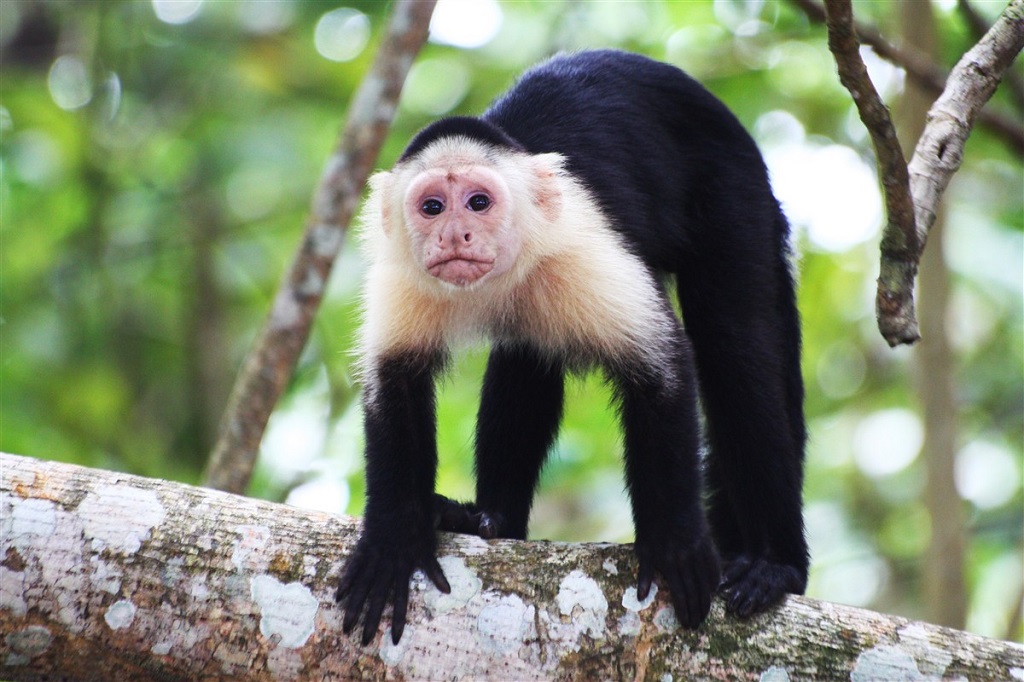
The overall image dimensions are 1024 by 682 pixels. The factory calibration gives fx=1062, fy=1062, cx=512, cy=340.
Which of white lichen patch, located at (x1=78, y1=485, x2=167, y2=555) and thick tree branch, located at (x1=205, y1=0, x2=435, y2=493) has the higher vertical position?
thick tree branch, located at (x1=205, y1=0, x2=435, y2=493)

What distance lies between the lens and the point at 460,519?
9.48 ft

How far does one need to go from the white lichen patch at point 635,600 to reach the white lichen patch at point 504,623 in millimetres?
225

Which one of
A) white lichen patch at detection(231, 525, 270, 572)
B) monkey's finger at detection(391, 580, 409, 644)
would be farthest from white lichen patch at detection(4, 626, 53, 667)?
monkey's finger at detection(391, 580, 409, 644)

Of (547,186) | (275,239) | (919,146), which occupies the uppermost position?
(275,239)

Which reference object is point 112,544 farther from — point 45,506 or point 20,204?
point 20,204

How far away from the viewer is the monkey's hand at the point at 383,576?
2307 mm

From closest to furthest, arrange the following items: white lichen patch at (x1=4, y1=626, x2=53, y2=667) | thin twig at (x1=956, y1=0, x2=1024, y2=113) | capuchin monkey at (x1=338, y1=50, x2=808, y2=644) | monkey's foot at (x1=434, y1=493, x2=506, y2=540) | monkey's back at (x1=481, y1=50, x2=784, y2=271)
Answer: white lichen patch at (x1=4, y1=626, x2=53, y2=667) → capuchin monkey at (x1=338, y1=50, x2=808, y2=644) → monkey's foot at (x1=434, y1=493, x2=506, y2=540) → monkey's back at (x1=481, y1=50, x2=784, y2=271) → thin twig at (x1=956, y1=0, x2=1024, y2=113)

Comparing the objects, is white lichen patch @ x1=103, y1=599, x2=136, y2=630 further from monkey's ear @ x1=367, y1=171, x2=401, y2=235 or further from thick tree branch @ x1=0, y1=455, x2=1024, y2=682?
monkey's ear @ x1=367, y1=171, x2=401, y2=235

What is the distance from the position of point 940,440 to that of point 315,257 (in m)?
2.44

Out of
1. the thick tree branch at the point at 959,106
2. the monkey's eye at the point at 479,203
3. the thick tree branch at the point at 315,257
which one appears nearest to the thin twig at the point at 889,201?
the thick tree branch at the point at 959,106

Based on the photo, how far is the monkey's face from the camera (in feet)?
9.30

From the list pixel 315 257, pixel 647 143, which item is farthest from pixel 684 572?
pixel 315 257

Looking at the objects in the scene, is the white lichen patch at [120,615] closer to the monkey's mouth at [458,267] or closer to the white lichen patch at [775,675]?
the monkey's mouth at [458,267]

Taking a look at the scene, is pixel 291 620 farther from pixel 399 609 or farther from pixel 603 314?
pixel 603 314
